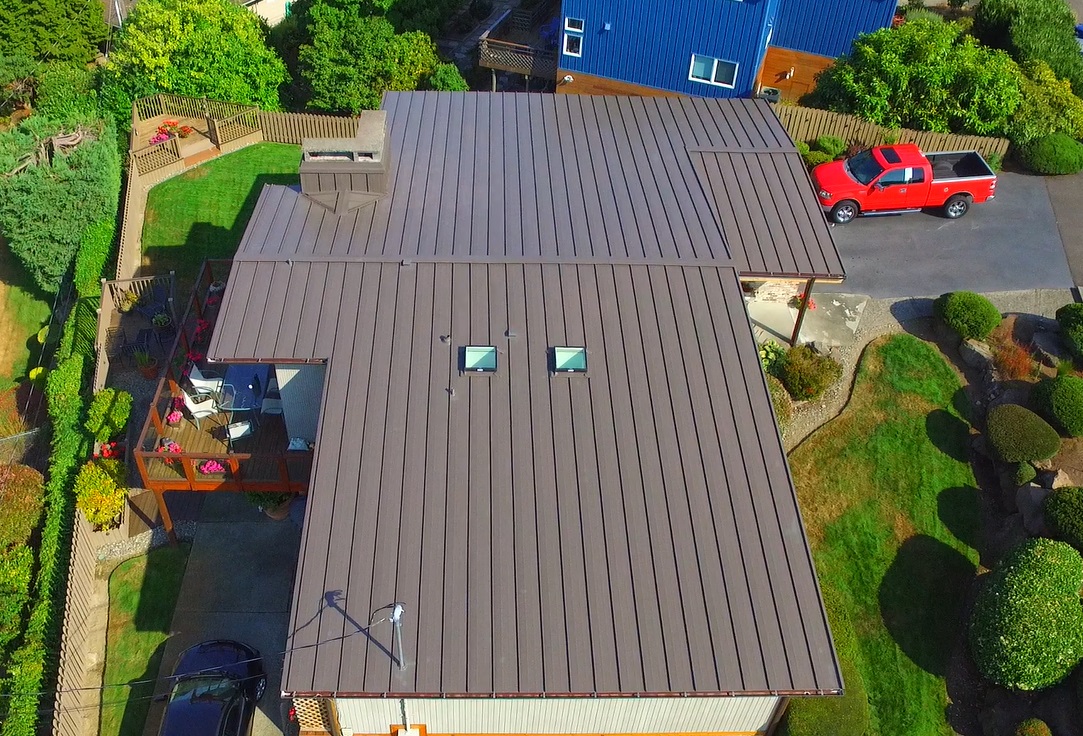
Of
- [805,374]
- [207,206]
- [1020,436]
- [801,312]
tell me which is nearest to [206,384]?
[207,206]

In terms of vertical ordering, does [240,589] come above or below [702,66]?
below

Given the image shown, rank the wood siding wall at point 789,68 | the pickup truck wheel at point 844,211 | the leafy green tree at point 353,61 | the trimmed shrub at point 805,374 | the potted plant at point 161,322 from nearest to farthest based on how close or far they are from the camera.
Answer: the trimmed shrub at point 805,374 → the potted plant at point 161,322 → the pickup truck wheel at point 844,211 → the leafy green tree at point 353,61 → the wood siding wall at point 789,68

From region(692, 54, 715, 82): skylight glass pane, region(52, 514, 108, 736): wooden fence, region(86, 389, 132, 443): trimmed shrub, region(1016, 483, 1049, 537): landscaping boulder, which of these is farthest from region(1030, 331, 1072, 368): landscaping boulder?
region(52, 514, 108, 736): wooden fence

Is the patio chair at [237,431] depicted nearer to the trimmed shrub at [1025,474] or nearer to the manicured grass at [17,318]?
the manicured grass at [17,318]

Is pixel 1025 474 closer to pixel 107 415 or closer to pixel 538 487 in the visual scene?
pixel 538 487

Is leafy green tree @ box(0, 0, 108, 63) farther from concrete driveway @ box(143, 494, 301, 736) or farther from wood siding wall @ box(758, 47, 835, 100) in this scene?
wood siding wall @ box(758, 47, 835, 100)

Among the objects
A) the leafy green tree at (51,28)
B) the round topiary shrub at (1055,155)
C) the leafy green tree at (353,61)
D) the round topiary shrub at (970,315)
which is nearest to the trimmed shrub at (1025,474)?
the round topiary shrub at (970,315)
